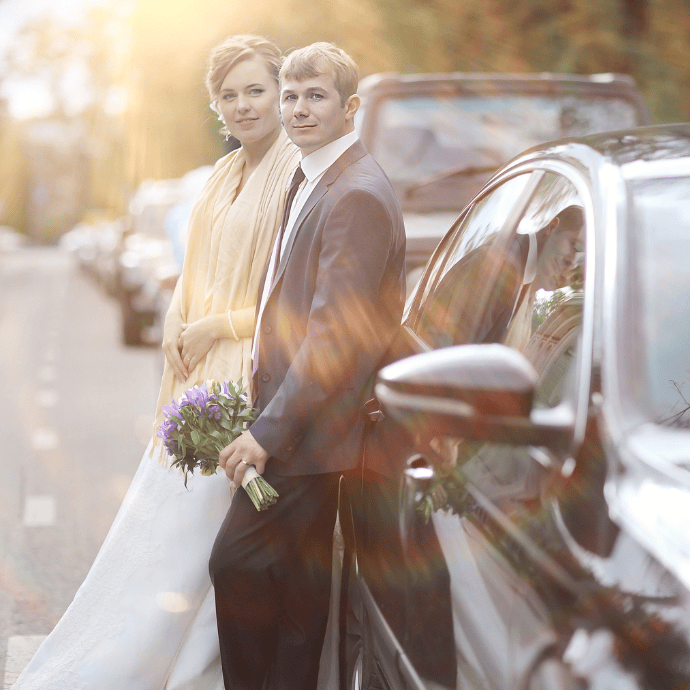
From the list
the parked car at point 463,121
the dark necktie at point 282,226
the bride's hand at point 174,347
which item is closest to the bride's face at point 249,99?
the dark necktie at point 282,226

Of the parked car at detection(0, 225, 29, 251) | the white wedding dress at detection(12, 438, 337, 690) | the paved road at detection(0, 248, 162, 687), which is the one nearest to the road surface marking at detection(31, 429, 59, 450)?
the paved road at detection(0, 248, 162, 687)

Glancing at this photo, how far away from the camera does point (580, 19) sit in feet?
28.1

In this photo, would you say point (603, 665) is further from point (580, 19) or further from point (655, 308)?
point (580, 19)

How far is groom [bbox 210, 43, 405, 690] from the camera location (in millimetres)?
2623

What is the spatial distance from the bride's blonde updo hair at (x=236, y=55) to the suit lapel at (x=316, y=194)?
552mm

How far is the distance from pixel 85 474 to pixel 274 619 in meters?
4.62

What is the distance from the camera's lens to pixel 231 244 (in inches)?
126

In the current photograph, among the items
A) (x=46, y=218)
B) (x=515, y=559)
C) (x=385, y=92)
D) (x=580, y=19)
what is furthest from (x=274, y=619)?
(x=46, y=218)

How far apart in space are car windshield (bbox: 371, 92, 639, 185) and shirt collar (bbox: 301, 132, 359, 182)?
295 centimetres

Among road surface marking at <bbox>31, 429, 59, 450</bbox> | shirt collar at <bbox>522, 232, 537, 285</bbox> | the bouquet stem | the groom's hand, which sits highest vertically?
shirt collar at <bbox>522, 232, 537, 285</bbox>

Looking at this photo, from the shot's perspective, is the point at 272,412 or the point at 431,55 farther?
the point at 431,55

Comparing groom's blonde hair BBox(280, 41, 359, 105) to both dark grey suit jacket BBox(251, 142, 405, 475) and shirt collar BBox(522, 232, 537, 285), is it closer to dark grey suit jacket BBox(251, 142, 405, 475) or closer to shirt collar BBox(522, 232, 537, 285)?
dark grey suit jacket BBox(251, 142, 405, 475)

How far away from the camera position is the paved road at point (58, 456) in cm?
494

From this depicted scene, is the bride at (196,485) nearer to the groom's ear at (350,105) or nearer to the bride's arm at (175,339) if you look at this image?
the bride's arm at (175,339)
